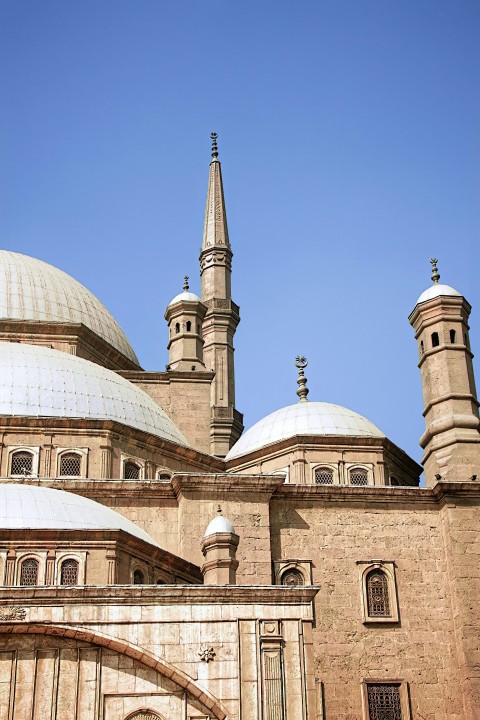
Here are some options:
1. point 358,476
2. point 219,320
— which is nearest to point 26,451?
point 358,476

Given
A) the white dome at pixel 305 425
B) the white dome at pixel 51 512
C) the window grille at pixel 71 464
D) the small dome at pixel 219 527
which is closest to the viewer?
the small dome at pixel 219 527

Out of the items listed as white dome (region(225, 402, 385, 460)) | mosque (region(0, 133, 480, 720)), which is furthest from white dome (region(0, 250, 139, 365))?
white dome (region(225, 402, 385, 460))

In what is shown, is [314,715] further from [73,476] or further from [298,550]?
[73,476]

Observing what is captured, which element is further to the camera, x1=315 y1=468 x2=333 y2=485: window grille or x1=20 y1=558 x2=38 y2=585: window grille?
x1=315 y1=468 x2=333 y2=485: window grille

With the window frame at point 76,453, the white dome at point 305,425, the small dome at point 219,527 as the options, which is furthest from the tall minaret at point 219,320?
the small dome at point 219,527

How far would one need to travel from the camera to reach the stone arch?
50.1ft

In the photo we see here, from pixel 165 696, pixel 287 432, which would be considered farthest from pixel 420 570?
pixel 165 696

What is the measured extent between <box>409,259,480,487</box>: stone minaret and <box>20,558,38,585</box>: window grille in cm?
740

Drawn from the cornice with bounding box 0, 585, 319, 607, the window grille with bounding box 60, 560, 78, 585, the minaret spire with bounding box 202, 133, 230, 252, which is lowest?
the cornice with bounding box 0, 585, 319, 607

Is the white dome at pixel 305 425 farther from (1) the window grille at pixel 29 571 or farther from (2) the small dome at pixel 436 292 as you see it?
(1) the window grille at pixel 29 571

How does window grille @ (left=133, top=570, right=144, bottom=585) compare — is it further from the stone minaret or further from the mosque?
the stone minaret

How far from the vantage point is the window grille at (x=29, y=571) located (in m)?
18.3

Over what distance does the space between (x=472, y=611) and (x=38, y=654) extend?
7.91 metres

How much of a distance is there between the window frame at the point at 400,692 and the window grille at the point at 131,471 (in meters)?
5.75
